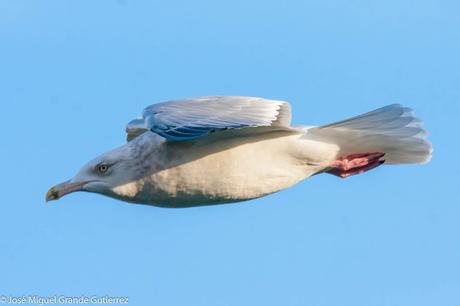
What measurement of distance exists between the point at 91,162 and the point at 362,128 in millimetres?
3297

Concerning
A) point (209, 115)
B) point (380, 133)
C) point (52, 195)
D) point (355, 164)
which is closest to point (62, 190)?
point (52, 195)

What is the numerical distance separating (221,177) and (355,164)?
1929mm

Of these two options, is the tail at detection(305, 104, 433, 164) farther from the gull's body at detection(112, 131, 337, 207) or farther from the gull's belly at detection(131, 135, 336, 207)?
the gull's belly at detection(131, 135, 336, 207)

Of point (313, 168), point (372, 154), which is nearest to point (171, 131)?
point (313, 168)

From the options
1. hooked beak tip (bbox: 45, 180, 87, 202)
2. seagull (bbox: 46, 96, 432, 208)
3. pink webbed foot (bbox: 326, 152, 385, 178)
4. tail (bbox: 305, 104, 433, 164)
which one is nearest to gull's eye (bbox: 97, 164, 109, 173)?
seagull (bbox: 46, 96, 432, 208)

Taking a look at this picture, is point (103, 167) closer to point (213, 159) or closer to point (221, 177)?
point (213, 159)

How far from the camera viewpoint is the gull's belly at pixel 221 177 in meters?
13.7

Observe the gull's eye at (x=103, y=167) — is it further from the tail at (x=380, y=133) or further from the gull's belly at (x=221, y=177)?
the tail at (x=380, y=133)

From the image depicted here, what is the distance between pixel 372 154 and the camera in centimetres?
1484

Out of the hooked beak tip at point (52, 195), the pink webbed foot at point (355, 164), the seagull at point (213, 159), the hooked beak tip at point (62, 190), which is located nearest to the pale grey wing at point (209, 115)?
the seagull at point (213, 159)

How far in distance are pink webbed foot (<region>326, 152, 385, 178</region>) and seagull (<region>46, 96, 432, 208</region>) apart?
0.49 ft

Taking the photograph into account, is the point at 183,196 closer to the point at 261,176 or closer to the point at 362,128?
the point at 261,176

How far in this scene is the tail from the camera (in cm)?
1458

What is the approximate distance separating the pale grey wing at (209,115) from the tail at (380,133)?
0.81 metres
